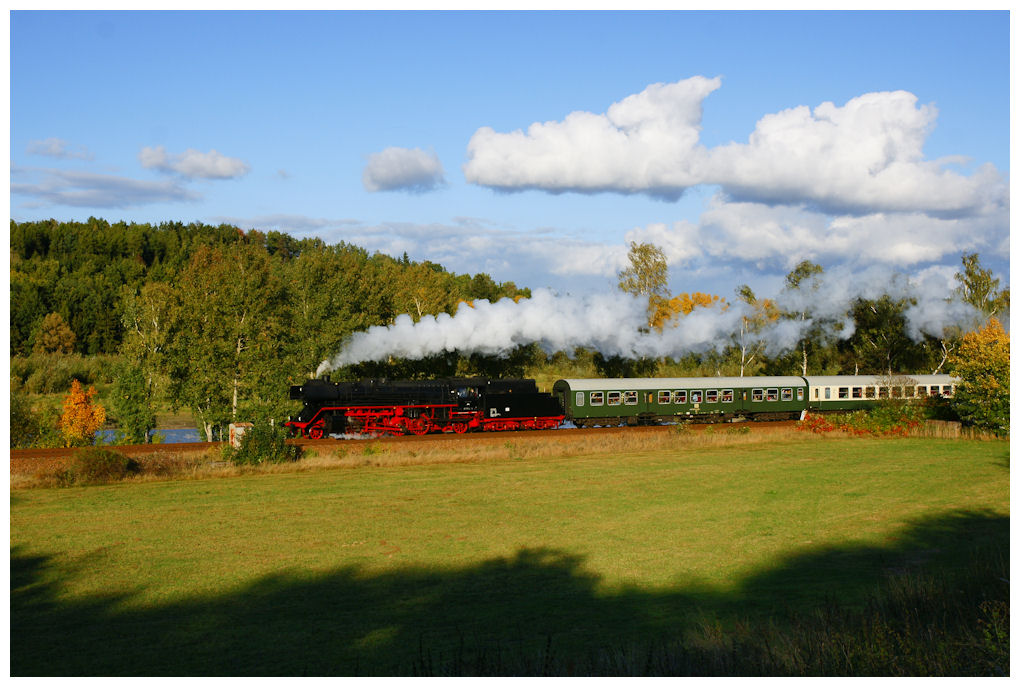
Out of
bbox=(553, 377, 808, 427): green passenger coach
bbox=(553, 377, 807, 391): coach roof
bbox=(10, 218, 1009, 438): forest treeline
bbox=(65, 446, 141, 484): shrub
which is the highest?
bbox=(10, 218, 1009, 438): forest treeline

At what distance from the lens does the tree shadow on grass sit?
13.7 meters

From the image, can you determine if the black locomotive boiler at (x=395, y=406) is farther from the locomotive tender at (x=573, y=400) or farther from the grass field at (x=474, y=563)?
the grass field at (x=474, y=563)

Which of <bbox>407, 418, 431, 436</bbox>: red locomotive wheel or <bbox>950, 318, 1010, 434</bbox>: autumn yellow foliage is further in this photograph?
<bbox>407, 418, 431, 436</bbox>: red locomotive wheel

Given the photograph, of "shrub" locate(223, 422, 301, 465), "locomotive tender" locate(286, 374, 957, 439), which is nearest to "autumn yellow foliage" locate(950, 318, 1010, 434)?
"locomotive tender" locate(286, 374, 957, 439)

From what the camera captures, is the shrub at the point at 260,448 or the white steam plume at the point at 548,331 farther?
the white steam plume at the point at 548,331

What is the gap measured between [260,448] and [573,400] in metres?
19.8

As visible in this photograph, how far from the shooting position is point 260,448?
3569 centimetres

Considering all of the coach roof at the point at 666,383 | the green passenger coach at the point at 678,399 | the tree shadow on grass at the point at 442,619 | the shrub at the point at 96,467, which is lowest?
the tree shadow on grass at the point at 442,619

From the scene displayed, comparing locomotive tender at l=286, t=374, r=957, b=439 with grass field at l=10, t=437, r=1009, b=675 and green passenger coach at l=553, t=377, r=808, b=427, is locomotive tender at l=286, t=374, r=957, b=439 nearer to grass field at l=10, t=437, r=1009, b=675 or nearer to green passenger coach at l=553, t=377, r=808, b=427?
green passenger coach at l=553, t=377, r=808, b=427

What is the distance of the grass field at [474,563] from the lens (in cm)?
1473

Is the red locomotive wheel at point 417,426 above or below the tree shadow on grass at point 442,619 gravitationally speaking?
above

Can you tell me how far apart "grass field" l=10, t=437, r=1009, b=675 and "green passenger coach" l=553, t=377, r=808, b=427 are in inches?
526

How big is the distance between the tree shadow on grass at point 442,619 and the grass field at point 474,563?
0.22 ft

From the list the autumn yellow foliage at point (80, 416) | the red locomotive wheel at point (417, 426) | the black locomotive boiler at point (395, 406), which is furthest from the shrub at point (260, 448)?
the autumn yellow foliage at point (80, 416)
